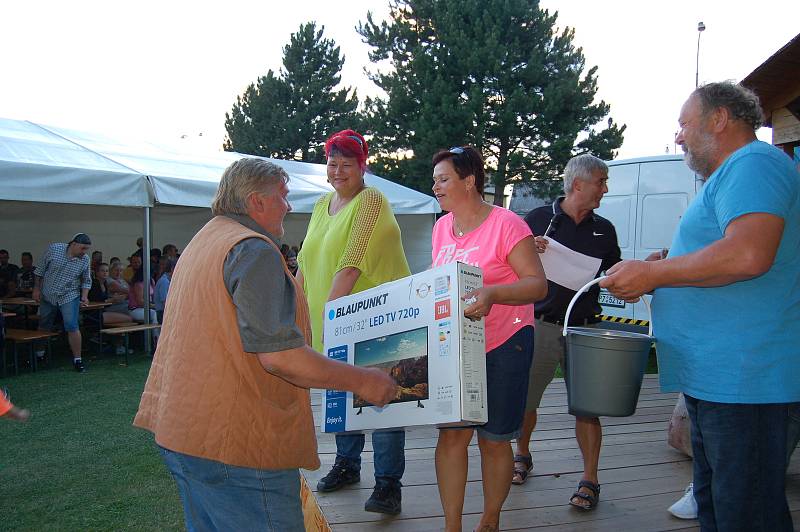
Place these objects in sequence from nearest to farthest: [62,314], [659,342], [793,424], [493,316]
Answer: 1. [793,424]
2. [659,342]
3. [493,316]
4. [62,314]

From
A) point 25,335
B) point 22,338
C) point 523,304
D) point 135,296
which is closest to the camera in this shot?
point 523,304

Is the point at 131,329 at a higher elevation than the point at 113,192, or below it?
below

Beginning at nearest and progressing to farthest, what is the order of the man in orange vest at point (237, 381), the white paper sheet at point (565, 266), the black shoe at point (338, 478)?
the man in orange vest at point (237, 381) < the black shoe at point (338, 478) < the white paper sheet at point (565, 266)

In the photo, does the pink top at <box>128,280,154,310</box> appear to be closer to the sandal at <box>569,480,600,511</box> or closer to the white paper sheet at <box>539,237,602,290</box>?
the white paper sheet at <box>539,237,602,290</box>

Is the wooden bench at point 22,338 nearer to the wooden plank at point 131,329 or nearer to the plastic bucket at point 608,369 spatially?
the wooden plank at point 131,329

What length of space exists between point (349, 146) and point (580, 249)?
1.41 m

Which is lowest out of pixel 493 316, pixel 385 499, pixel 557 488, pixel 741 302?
pixel 557 488

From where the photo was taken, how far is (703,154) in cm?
213

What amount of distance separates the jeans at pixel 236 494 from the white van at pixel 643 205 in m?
7.07

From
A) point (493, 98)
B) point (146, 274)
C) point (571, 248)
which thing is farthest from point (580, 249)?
point (493, 98)

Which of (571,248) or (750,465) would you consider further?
(571,248)

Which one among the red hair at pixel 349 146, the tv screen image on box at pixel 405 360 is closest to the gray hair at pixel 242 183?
the tv screen image on box at pixel 405 360

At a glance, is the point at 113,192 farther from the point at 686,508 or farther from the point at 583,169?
the point at 686,508

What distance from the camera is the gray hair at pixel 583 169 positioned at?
3.53m
